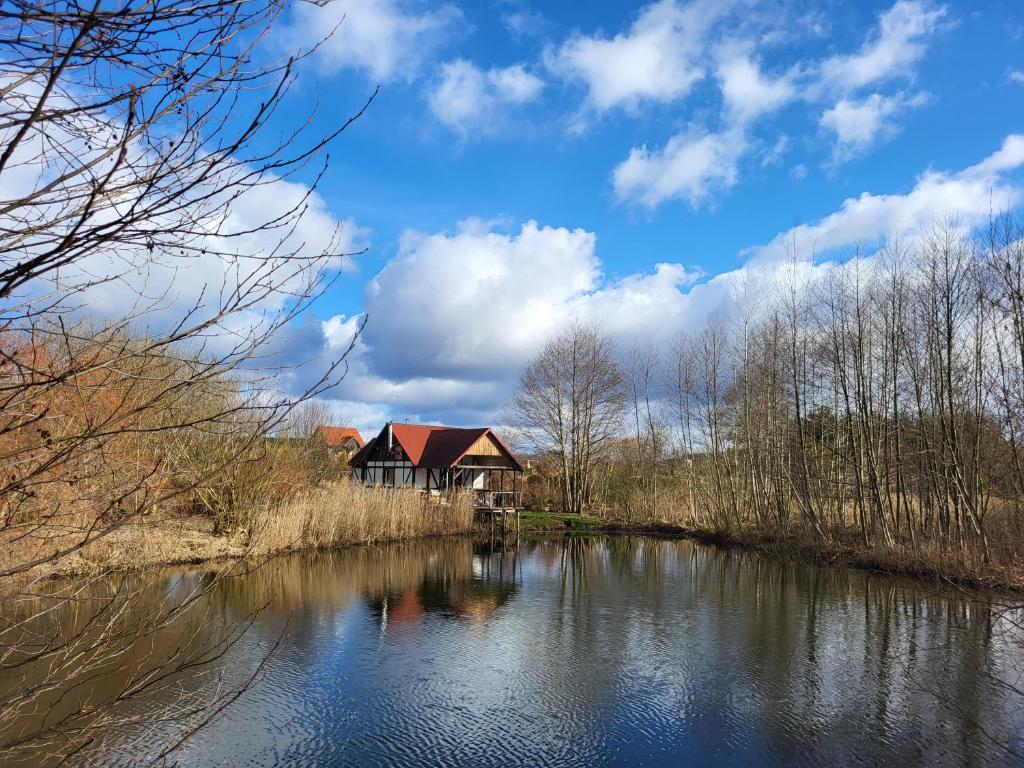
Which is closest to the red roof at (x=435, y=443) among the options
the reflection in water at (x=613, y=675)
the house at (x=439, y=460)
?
the house at (x=439, y=460)

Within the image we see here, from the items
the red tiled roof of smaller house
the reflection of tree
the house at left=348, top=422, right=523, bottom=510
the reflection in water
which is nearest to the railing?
the house at left=348, top=422, right=523, bottom=510

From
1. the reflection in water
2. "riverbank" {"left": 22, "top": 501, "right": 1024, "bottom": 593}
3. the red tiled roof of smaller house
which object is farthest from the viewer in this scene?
the red tiled roof of smaller house

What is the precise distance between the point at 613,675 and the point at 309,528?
40.0 ft

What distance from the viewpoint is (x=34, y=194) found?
1.41 meters

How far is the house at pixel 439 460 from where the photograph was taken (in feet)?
95.2

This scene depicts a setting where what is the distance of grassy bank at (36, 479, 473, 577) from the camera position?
13250 mm

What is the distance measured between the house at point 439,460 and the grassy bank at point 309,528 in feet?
14.6

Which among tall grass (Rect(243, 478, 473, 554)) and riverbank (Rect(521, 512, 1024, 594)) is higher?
tall grass (Rect(243, 478, 473, 554))

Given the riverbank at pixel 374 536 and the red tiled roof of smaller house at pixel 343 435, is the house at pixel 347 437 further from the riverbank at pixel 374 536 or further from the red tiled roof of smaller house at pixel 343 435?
the riverbank at pixel 374 536

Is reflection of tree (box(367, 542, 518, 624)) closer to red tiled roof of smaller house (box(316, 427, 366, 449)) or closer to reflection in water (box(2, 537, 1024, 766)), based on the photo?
reflection in water (box(2, 537, 1024, 766))

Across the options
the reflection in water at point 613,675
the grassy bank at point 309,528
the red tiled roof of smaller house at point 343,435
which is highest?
the red tiled roof of smaller house at point 343,435

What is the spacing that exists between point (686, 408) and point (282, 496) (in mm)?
15372

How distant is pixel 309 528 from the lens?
18.6m

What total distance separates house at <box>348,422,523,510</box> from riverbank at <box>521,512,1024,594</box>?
2690 mm
